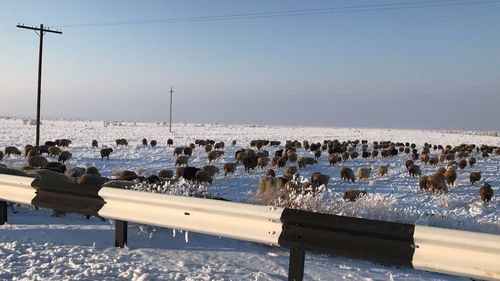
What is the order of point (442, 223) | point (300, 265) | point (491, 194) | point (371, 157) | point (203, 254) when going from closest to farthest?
point (300, 265) < point (203, 254) < point (442, 223) < point (491, 194) < point (371, 157)

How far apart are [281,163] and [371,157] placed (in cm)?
1324

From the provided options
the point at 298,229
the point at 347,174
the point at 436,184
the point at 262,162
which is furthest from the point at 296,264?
the point at 262,162

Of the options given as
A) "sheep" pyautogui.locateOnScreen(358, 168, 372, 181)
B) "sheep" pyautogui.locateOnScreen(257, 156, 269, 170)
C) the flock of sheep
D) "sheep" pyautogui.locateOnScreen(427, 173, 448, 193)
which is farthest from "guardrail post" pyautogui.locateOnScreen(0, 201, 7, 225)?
"sheep" pyautogui.locateOnScreen(257, 156, 269, 170)

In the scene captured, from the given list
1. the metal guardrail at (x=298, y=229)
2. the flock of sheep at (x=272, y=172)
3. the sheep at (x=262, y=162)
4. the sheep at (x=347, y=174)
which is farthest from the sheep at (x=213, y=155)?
the metal guardrail at (x=298, y=229)

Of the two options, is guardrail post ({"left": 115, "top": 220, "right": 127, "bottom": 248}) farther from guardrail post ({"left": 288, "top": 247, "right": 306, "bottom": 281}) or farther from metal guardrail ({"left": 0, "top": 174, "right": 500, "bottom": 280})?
guardrail post ({"left": 288, "top": 247, "right": 306, "bottom": 281})

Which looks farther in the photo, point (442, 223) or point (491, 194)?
point (491, 194)

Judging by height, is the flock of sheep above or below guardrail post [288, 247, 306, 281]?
below

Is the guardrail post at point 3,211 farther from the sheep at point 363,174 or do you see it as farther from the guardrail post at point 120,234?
the sheep at point 363,174

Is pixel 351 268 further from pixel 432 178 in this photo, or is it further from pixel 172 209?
pixel 432 178

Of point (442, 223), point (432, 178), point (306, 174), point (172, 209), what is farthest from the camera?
point (306, 174)

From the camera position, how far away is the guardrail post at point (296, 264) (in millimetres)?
4137

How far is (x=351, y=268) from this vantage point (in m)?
5.51

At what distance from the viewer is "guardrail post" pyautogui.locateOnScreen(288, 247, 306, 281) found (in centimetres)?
414

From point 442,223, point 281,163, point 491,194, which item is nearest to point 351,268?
point 442,223
